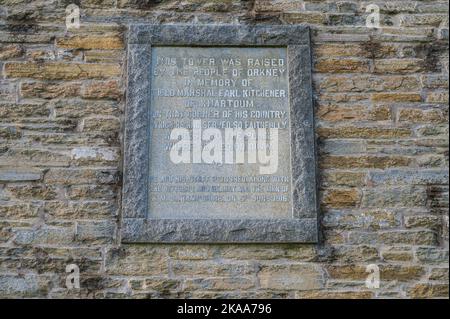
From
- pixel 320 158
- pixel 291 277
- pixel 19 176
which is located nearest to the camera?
pixel 291 277

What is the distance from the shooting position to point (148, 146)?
363 centimetres

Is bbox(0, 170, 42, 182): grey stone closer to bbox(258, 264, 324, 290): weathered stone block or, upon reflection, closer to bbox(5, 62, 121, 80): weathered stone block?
bbox(5, 62, 121, 80): weathered stone block

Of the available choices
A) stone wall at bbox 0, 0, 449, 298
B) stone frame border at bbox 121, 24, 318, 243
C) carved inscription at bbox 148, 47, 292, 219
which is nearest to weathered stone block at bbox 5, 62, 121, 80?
stone wall at bbox 0, 0, 449, 298

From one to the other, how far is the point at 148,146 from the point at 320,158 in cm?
105

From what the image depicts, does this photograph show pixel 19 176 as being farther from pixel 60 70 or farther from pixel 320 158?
pixel 320 158

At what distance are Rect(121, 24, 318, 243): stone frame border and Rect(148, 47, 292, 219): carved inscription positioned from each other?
0.05 meters

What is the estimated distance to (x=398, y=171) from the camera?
3666mm

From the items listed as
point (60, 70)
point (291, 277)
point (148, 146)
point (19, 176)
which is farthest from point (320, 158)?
point (19, 176)

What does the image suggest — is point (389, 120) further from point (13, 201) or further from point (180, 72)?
point (13, 201)

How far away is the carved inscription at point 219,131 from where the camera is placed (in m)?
3.57

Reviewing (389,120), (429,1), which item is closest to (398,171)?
(389,120)

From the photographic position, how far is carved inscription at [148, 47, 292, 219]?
3.57 meters

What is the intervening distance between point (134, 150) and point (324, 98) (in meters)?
1.23
